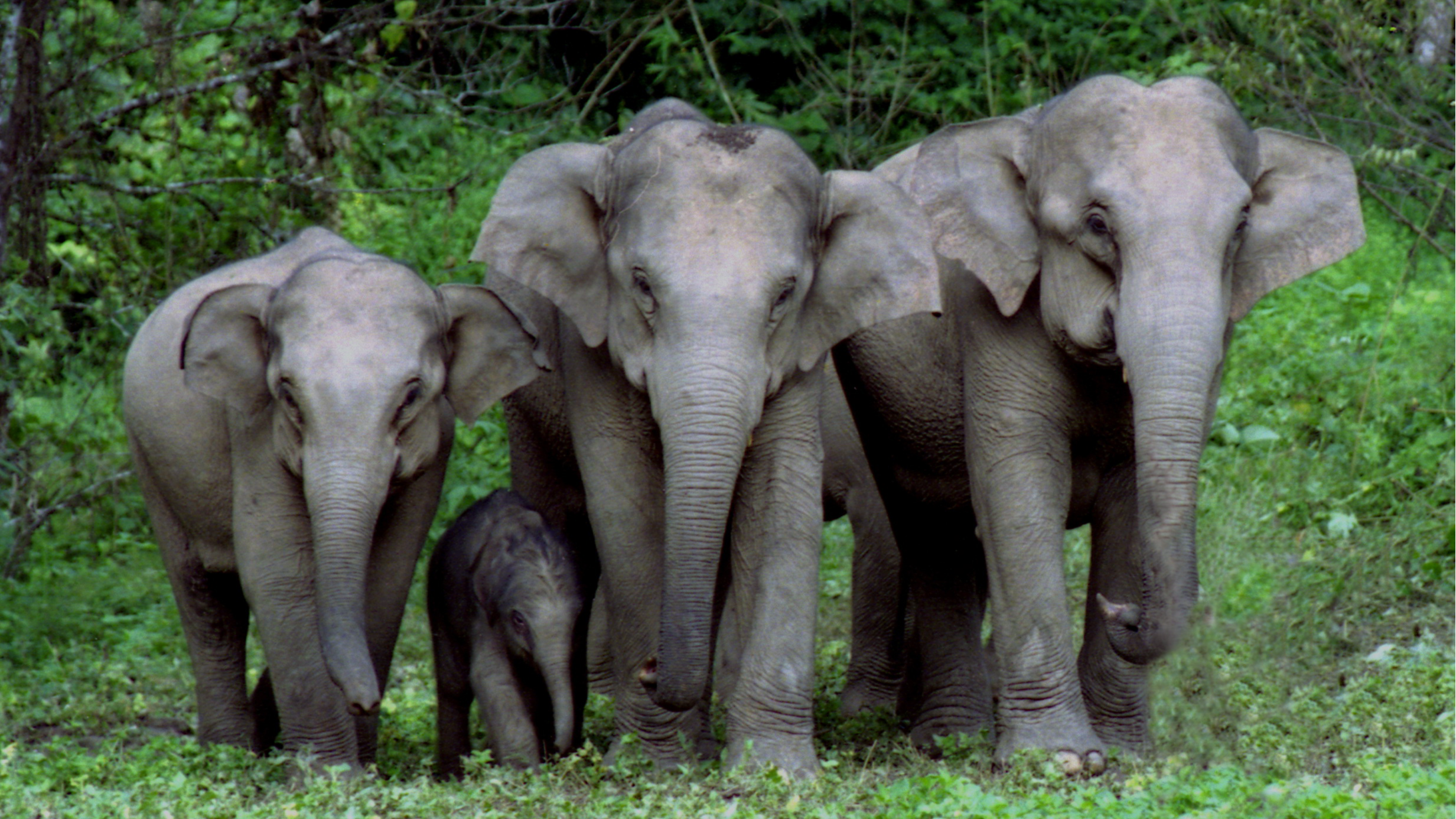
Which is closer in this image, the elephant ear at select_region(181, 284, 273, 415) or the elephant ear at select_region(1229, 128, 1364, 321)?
the elephant ear at select_region(1229, 128, 1364, 321)

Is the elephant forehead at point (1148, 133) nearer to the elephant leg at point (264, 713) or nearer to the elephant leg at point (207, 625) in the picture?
the elephant leg at point (207, 625)

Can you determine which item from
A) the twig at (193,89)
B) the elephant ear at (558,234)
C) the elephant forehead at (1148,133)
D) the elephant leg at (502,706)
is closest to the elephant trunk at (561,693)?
the elephant leg at (502,706)

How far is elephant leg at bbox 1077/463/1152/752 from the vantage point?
6824 mm

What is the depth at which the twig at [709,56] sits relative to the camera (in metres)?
12.7

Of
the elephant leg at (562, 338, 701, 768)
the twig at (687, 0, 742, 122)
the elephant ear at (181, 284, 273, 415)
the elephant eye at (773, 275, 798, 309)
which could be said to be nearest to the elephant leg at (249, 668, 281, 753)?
the elephant ear at (181, 284, 273, 415)

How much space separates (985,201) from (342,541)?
7.21ft

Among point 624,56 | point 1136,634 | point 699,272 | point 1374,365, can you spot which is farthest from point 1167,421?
point 624,56

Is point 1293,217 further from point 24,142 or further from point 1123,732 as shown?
point 24,142

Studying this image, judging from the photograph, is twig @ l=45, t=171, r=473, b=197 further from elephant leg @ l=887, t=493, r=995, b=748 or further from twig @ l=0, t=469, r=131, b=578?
elephant leg @ l=887, t=493, r=995, b=748

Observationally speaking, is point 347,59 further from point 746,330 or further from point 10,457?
point 746,330

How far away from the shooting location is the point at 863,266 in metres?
6.43

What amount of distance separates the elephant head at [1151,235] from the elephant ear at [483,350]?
53.0 inches

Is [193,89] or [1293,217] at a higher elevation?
[193,89]

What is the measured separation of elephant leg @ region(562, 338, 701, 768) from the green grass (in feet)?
0.50
